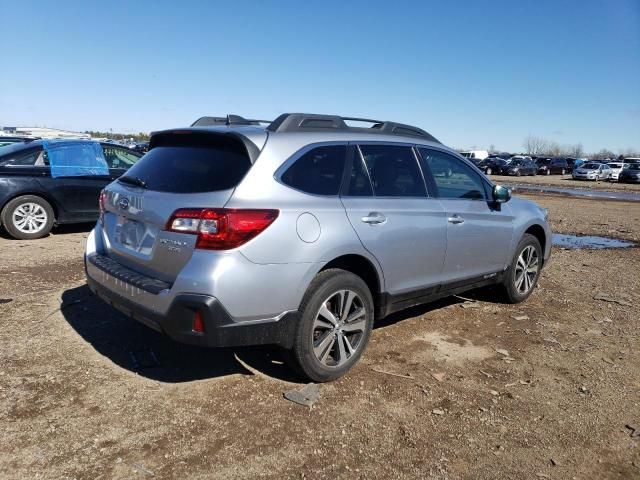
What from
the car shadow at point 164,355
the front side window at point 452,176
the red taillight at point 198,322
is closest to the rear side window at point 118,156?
the car shadow at point 164,355

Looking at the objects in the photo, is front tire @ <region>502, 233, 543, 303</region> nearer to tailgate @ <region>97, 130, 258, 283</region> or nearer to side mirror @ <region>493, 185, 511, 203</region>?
side mirror @ <region>493, 185, 511, 203</region>

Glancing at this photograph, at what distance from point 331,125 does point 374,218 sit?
0.80 meters

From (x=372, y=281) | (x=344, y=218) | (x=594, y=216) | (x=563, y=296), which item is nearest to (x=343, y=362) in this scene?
(x=372, y=281)

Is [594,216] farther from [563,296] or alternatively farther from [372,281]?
[372,281]

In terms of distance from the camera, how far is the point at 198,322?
3080 mm

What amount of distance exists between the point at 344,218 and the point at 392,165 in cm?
89

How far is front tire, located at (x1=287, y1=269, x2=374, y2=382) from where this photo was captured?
11.4 feet

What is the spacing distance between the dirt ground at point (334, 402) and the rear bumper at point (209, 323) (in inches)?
19.0

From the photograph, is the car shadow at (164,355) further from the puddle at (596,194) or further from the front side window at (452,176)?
the puddle at (596,194)

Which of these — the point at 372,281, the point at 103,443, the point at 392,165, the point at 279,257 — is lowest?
the point at 103,443

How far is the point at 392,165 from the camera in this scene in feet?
13.9

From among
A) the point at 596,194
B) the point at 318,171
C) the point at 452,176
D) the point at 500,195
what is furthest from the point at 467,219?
the point at 596,194

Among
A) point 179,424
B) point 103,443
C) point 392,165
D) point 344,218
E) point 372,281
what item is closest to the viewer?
point 103,443

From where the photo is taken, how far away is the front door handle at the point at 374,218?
148 inches
